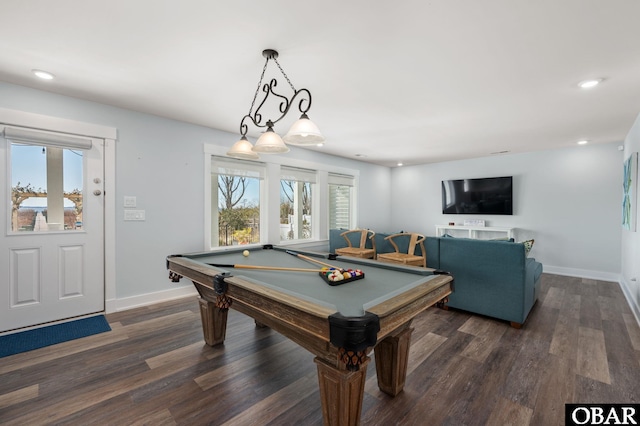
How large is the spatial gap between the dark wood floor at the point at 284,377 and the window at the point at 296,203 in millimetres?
2399

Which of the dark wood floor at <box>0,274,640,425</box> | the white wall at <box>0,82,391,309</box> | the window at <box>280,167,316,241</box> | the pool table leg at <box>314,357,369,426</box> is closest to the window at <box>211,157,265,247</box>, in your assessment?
the white wall at <box>0,82,391,309</box>

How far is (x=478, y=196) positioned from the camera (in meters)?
5.95

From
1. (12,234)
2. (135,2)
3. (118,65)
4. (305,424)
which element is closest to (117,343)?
(12,234)

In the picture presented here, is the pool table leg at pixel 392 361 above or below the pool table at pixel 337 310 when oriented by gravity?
below

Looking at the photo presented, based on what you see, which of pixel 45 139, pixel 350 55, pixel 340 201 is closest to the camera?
pixel 350 55

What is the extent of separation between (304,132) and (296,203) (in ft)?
11.2

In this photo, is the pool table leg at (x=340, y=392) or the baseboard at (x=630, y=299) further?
the baseboard at (x=630, y=299)

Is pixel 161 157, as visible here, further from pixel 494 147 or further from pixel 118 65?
pixel 494 147

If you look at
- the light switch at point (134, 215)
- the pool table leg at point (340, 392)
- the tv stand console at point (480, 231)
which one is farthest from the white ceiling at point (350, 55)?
the tv stand console at point (480, 231)

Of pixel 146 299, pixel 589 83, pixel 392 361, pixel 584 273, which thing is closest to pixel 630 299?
pixel 584 273

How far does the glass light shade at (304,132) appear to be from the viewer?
1.96 metres

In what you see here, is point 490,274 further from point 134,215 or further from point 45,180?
point 45,180

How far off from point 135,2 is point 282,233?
3821 millimetres

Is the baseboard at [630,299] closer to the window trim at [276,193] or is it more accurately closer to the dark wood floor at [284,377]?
the dark wood floor at [284,377]
